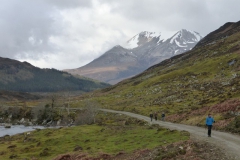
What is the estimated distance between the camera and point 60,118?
138m

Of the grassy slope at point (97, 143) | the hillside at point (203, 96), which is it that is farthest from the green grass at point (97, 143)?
the hillside at point (203, 96)

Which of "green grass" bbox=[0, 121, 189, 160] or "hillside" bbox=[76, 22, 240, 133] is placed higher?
"hillside" bbox=[76, 22, 240, 133]

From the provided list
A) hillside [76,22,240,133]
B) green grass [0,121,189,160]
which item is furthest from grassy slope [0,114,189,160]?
hillside [76,22,240,133]

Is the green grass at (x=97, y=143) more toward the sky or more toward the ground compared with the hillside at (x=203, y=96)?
more toward the ground

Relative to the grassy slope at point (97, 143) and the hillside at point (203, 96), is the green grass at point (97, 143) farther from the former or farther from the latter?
the hillside at point (203, 96)

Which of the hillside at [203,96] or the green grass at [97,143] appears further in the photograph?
the hillside at [203,96]

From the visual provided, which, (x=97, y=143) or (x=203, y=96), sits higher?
(x=203, y=96)

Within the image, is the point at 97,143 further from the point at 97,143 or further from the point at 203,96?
the point at 203,96

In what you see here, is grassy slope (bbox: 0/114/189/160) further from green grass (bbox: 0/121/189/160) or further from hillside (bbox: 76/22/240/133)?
hillside (bbox: 76/22/240/133)

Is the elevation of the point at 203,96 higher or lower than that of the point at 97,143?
higher

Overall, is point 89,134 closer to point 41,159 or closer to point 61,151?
point 61,151

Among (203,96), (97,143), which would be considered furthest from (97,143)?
(203,96)

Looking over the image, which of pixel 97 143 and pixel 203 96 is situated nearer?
pixel 97 143

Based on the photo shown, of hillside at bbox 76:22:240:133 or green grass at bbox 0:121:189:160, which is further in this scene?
hillside at bbox 76:22:240:133
